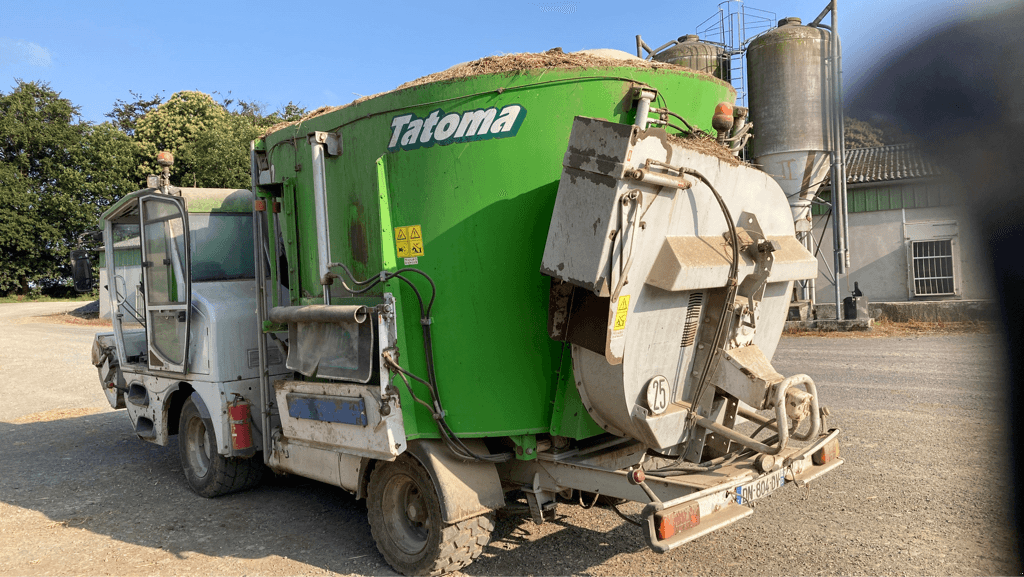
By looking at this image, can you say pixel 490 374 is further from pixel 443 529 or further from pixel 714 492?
pixel 714 492

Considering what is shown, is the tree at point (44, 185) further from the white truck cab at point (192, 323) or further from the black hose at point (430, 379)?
the black hose at point (430, 379)

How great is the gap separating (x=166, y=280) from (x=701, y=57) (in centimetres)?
1478

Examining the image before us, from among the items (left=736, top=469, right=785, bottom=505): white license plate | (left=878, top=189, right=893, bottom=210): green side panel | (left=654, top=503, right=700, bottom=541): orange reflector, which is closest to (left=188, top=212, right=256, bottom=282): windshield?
(left=654, top=503, right=700, bottom=541): orange reflector

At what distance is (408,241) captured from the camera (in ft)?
13.8

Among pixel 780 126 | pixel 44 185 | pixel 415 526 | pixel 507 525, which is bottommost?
pixel 507 525

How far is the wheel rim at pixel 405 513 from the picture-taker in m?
4.37

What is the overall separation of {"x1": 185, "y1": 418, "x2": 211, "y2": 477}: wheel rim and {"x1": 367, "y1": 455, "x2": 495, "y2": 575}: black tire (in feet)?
8.29

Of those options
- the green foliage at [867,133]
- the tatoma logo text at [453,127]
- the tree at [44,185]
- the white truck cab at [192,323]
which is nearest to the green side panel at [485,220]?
the tatoma logo text at [453,127]

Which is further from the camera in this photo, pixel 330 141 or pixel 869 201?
pixel 869 201

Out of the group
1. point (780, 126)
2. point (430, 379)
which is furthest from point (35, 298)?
point (430, 379)

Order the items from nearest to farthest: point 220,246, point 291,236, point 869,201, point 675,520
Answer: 1. point 675,520
2. point 291,236
3. point 220,246
4. point 869,201

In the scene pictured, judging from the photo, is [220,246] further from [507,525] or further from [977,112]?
[977,112]

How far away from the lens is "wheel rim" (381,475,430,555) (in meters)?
4.37

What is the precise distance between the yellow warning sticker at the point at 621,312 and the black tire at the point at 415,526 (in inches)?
58.4
